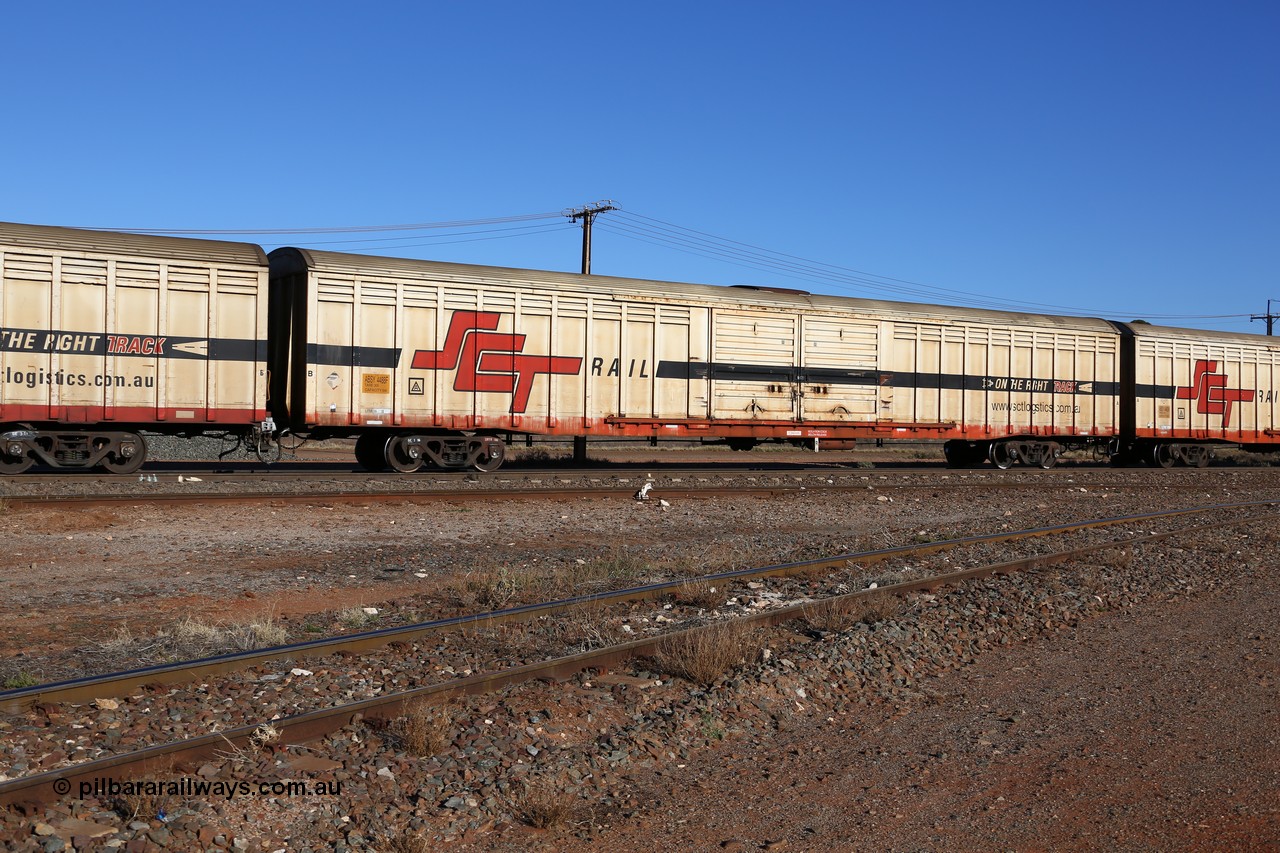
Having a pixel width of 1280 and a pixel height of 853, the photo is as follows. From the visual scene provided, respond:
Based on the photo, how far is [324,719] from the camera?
16.1 feet

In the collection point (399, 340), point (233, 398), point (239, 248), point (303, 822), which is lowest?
point (303, 822)

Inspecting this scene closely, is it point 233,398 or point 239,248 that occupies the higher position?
point 239,248

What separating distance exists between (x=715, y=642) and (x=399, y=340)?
11912 millimetres

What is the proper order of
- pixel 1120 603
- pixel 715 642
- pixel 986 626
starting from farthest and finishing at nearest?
pixel 1120 603
pixel 986 626
pixel 715 642

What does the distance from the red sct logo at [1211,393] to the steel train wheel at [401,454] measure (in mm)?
19474

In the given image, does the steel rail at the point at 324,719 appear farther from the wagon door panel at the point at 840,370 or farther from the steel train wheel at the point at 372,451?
the wagon door panel at the point at 840,370

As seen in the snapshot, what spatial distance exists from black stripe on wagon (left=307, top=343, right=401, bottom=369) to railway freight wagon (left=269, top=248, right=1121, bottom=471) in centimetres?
2

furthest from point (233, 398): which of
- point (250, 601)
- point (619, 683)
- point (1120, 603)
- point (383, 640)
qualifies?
point (1120, 603)

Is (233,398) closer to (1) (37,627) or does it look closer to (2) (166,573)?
(2) (166,573)

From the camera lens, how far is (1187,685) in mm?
6520

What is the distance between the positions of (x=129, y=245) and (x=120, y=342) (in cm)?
147

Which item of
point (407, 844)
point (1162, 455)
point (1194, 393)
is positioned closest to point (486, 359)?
point (407, 844)

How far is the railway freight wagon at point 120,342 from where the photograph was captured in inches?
571

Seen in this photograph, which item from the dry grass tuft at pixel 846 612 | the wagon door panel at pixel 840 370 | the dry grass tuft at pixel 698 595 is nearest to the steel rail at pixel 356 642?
the dry grass tuft at pixel 698 595
